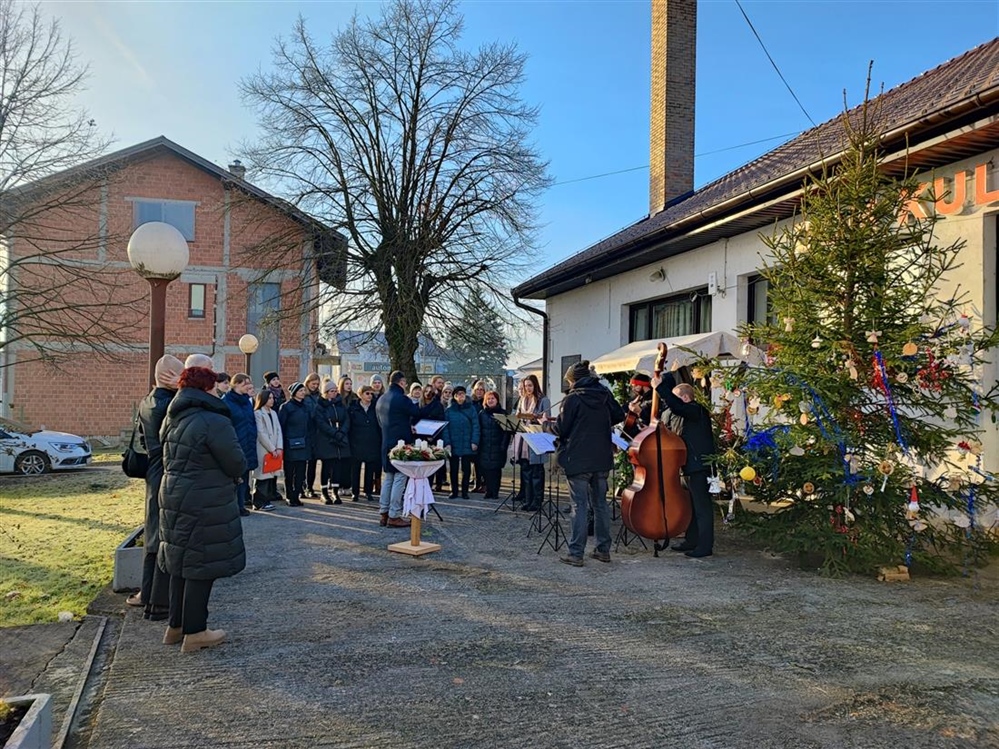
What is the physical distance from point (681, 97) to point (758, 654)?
15.4 metres

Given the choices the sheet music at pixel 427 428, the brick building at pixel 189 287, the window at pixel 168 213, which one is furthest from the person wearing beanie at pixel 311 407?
the window at pixel 168 213

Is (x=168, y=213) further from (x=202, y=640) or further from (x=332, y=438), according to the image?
(x=202, y=640)

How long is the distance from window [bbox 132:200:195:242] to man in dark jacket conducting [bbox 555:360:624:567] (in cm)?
2177

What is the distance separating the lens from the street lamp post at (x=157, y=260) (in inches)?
253

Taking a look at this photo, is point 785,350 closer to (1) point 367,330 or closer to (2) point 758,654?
(2) point 758,654

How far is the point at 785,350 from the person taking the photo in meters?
6.53

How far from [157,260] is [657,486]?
5.33 meters

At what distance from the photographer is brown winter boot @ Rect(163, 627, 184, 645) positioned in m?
4.45

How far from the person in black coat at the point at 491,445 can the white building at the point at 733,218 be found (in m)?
3.92

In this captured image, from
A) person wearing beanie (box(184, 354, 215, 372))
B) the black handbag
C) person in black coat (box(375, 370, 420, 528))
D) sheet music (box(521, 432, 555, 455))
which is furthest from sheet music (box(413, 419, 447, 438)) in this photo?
person wearing beanie (box(184, 354, 215, 372))

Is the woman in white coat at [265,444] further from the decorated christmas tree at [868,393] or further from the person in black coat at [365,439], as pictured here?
the decorated christmas tree at [868,393]

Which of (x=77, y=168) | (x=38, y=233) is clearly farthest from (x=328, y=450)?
(x=38, y=233)

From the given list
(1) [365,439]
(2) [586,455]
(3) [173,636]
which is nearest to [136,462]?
(3) [173,636]

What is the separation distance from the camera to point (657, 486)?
679 centimetres
